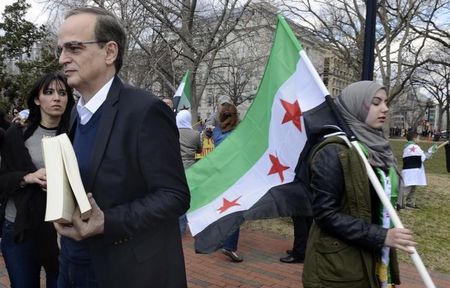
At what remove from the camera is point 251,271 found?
4.96 m

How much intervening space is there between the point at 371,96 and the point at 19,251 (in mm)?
2455

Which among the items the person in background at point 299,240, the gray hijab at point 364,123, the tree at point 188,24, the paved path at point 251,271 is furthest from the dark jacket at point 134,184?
the tree at point 188,24

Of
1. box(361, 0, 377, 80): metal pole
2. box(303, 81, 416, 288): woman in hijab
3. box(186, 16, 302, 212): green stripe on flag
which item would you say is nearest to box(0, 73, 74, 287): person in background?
box(186, 16, 302, 212): green stripe on flag

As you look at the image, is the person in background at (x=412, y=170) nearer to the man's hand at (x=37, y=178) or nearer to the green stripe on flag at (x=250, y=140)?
the green stripe on flag at (x=250, y=140)

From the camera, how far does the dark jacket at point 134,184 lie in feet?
5.40

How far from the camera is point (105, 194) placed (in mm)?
1663

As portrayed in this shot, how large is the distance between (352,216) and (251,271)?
2.92 meters

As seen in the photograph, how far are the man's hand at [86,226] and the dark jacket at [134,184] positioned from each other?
2.2 inches

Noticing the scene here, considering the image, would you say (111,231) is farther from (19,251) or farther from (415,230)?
(415,230)

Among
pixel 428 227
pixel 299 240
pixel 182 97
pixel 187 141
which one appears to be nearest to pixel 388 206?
pixel 299 240

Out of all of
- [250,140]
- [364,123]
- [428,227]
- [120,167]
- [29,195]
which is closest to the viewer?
[120,167]

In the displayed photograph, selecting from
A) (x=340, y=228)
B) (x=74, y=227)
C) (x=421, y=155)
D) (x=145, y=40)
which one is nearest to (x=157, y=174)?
(x=74, y=227)

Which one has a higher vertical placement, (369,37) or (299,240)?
(369,37)

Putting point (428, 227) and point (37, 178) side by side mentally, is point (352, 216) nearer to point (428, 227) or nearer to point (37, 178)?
point (37, 178)
